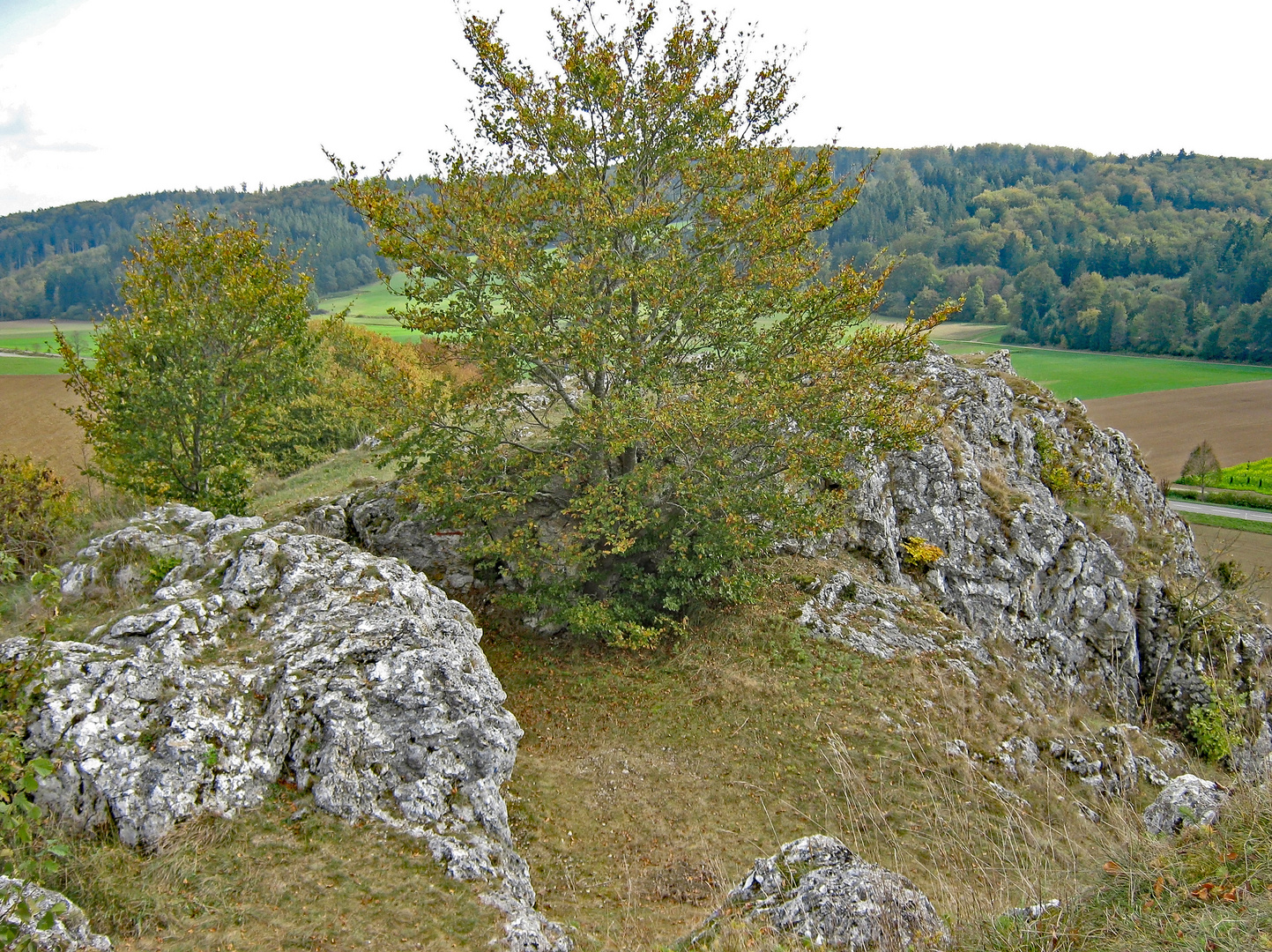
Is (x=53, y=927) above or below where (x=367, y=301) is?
below

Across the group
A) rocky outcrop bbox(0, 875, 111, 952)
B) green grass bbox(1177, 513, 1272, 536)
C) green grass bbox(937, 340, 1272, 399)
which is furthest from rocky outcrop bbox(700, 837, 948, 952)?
green grass bbox(937, 340, 1272, 399)

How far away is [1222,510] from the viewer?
175 ft

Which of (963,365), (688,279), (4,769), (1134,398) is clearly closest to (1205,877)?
(4,769)

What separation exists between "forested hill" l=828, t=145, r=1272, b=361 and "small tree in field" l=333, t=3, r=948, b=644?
62446 millimetres

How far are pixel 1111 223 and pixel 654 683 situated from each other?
6952 inches

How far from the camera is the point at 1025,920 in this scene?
555 centimetres

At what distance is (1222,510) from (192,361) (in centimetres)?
6659

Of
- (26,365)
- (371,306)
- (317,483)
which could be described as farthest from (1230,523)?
(371,306)

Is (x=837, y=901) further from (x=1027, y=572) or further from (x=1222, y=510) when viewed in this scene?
(x=1222, y=510)

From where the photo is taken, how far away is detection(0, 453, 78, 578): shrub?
56.2 feet

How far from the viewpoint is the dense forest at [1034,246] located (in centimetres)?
10525

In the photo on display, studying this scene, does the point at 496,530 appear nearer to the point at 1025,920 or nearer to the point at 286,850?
the point at 286,850

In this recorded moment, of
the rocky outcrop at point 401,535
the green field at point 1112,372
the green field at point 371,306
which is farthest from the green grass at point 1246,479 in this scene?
the green field at point 371,306

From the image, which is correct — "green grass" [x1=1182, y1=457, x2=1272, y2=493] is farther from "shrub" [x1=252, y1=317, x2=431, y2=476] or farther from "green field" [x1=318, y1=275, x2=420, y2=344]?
"green field" [x1=318, y1=275, x2=420, y2=344]
